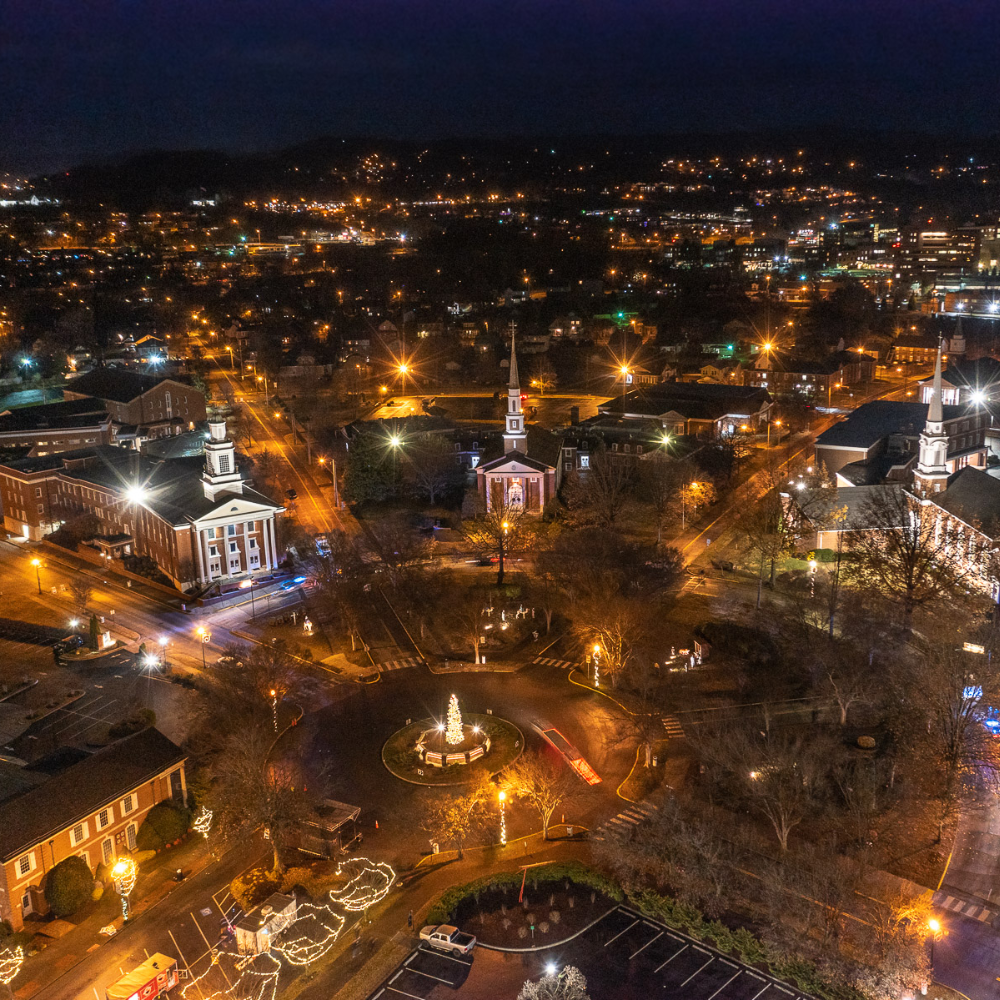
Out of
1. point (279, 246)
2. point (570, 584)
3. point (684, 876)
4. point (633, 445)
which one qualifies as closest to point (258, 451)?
point (633, 445)

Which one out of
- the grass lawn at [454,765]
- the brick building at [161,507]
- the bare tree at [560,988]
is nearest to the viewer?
the bare tree at [560,988]

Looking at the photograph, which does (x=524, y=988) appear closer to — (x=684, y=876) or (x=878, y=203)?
(x=684, y=876)

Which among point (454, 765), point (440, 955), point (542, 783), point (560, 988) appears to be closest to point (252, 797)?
point (454, 765)

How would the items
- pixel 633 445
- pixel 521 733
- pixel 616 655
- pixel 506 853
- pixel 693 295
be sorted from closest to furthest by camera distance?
pixel 506 853
pixel 521 733
pixel 616 655
pixel 633 445
pixel 693 295

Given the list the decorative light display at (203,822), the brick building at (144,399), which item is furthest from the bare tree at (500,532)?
the brick building at (144,399)

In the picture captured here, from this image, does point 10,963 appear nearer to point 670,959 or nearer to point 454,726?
point 454,726

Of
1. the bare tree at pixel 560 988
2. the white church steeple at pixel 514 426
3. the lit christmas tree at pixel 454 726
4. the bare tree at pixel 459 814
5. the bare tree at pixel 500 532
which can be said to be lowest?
the bare tree at pixel 459 814

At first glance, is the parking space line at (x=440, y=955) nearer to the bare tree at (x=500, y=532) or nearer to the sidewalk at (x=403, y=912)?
the sidewalk at (x=403, y=912)
